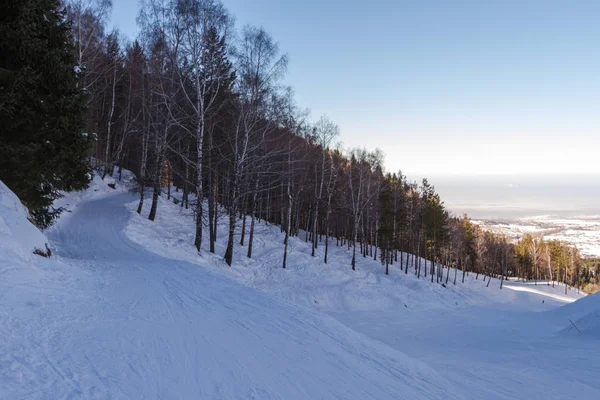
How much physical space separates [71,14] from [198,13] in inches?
446

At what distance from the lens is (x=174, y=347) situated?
4.76 meters

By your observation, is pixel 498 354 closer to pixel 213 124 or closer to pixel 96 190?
pixel 213 124

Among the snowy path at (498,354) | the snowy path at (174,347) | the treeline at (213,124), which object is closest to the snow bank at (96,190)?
the treeline at (213,124)

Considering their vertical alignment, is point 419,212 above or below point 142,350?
above

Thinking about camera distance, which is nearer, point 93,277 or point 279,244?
point 93,277

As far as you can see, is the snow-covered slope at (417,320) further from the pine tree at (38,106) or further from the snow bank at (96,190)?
the pine tree at (38,106)

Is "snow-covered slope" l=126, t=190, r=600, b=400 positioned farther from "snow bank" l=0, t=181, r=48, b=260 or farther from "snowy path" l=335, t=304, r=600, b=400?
"snow bank" l=0, t=181, r=48, b=260


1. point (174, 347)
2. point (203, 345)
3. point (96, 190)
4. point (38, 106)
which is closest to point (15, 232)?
point (38, 106)

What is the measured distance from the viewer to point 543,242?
77.2 meters

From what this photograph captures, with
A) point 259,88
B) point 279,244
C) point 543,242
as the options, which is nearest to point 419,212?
point 279,244

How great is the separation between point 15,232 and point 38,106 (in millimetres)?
4259

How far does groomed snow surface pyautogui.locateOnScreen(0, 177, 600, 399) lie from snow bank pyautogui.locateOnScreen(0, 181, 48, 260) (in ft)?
0.22

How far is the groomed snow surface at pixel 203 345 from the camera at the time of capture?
151 inches

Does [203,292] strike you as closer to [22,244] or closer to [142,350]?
[142,350]
